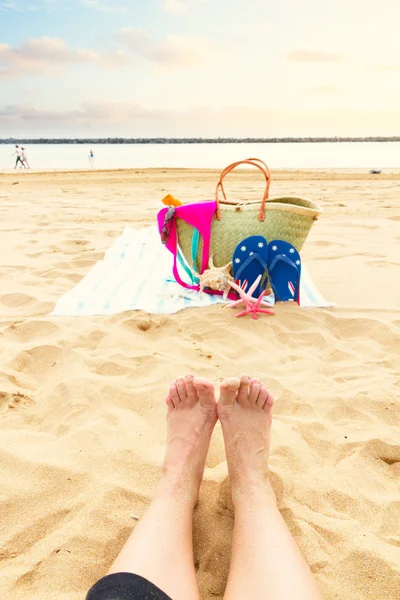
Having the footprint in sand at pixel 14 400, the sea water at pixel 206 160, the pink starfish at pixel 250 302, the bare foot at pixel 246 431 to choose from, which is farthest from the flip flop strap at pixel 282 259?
the sea water at pixel 206 160

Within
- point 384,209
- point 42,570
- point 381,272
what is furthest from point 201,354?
point 384,209

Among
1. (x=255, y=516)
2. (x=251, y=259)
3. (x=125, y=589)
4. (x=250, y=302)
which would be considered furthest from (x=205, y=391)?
(x=251, y=259)

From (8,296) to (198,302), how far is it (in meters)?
1.22

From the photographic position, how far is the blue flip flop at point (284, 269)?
107 inches

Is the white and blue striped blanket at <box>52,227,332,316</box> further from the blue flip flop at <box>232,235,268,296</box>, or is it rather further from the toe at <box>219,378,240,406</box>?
the toe at <box>219,378,240,406</box>

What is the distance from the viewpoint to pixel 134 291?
302 cm

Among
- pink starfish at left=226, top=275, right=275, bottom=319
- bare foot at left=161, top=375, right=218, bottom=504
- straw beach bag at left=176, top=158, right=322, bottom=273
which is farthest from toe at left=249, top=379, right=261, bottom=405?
straw beach bag at left=176, top=158, right=322, bottom=273

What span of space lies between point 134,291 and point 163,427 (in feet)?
4.75

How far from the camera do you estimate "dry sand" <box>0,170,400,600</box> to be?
120 centimetres

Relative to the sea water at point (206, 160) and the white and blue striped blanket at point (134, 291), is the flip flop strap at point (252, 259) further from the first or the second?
the sea water at point (206, 160)

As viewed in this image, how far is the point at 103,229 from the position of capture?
4.96 m

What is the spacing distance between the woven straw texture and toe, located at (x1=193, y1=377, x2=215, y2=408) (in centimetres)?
147

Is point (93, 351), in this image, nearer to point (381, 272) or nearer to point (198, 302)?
point (198, 302)

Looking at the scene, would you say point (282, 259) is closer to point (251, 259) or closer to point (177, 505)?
point (251, 259)
